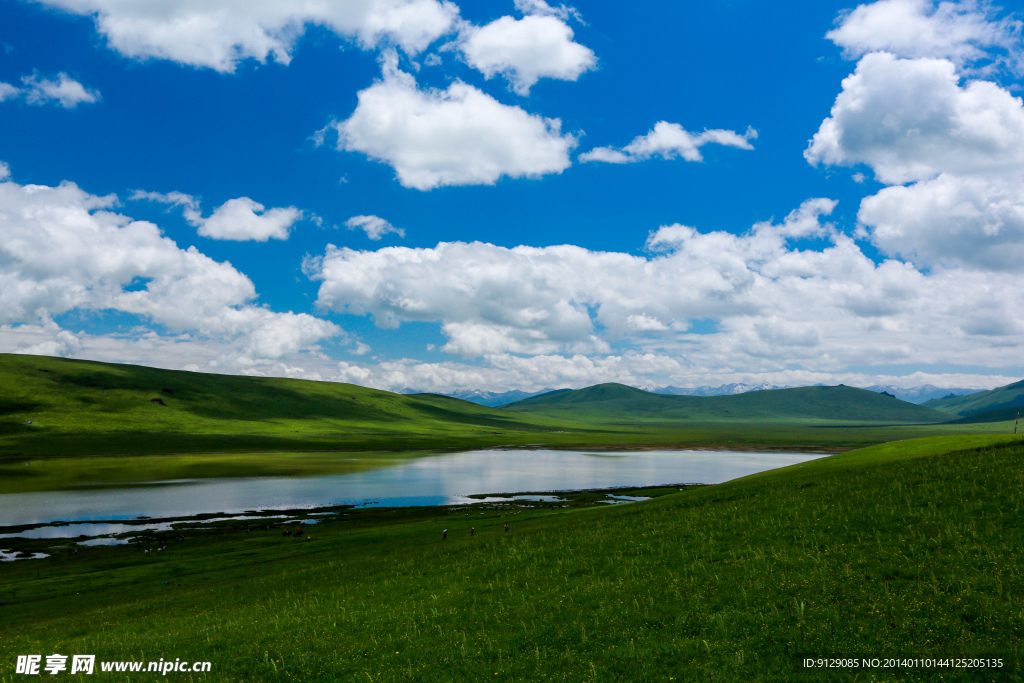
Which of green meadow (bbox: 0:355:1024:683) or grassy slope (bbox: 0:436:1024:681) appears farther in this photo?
grassy slope (bbox: 0:436:1024:681)

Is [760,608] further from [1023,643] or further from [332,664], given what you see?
[332,664]

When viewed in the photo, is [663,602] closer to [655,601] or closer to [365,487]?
[655,601]

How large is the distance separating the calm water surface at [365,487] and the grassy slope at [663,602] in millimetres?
58930

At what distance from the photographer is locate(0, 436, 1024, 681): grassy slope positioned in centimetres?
1405

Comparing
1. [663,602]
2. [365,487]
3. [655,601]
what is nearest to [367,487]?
[365,487]

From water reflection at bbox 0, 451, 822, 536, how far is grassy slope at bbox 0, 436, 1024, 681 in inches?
2341

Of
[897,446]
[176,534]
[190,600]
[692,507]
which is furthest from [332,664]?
[176,534]

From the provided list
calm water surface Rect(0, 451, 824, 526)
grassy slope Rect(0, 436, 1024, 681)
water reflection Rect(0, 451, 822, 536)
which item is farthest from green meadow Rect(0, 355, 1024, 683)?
water reflection Rect(0, 451, 822, 536)

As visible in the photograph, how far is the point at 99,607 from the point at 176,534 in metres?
35.5

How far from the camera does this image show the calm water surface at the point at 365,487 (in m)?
86.4

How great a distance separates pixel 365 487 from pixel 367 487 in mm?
446

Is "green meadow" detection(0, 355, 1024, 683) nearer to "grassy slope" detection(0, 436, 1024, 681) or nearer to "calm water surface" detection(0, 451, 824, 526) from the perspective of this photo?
"grassy slope" detection(0, 436, 1024, 681)

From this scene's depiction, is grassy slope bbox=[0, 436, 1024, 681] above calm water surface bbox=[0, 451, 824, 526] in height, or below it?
above

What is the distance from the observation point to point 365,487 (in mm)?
112750
